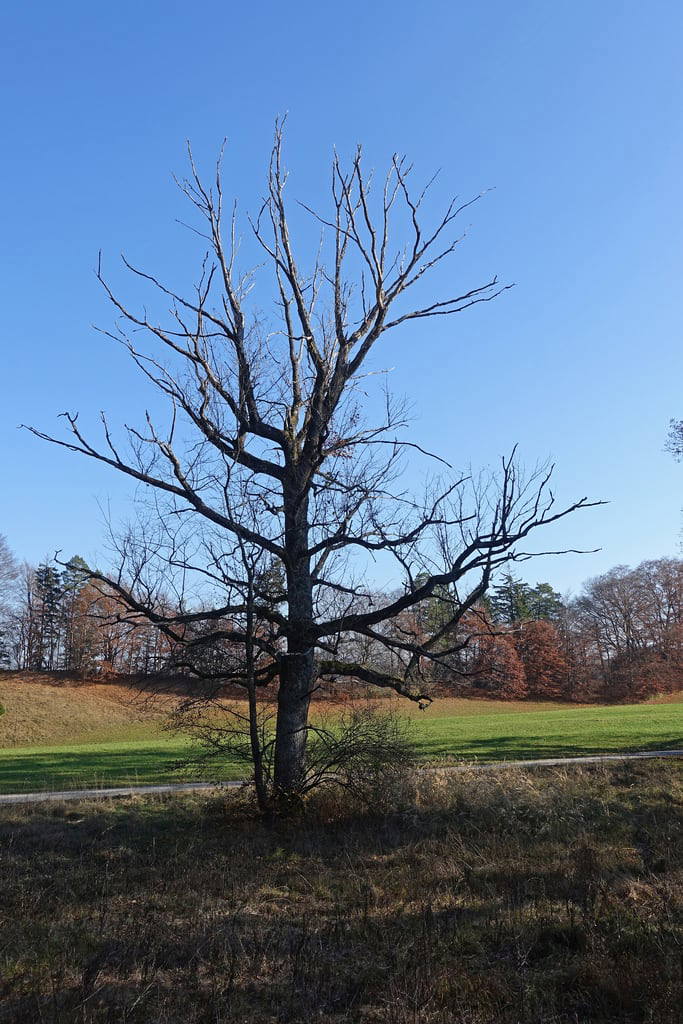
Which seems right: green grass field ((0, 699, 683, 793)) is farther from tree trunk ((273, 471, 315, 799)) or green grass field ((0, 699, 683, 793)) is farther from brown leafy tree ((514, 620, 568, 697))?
brown leafy tree ((514, 620, 568, 697))

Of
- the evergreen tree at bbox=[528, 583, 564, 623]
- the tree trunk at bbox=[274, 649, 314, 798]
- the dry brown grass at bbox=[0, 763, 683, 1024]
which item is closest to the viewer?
the dry brown grass at bbox=[0, 763, 683, 1024]

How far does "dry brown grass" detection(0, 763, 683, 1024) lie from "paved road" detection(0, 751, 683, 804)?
2103 millimetres

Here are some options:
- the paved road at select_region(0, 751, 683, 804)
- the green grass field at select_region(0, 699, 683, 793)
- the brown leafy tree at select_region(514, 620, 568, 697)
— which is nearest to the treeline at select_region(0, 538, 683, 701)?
the brown leafy tree at select_region(514, 620, 568, 697)

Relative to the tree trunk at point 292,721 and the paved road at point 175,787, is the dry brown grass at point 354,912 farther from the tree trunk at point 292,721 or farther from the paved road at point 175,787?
the paved road at point 175,787

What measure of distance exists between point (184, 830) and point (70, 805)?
3778 millimetres

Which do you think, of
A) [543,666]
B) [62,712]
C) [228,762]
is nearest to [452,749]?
[228,762]

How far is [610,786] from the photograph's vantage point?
50.0 ft

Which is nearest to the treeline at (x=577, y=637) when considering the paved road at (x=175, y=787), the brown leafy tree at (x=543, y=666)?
the brown leafy tree at (x=543, y=666)

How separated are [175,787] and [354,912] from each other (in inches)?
422

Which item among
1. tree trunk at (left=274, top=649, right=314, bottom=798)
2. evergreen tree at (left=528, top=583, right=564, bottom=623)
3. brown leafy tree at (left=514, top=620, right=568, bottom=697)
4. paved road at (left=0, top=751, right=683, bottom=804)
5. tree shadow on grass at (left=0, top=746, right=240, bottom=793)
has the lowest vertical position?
paved road at (left=0, top=751, right=683, bottom=804)

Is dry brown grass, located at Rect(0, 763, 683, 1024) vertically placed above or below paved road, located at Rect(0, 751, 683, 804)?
below

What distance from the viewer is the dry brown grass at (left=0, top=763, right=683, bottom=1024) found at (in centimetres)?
503

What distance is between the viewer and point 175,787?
56.7ft

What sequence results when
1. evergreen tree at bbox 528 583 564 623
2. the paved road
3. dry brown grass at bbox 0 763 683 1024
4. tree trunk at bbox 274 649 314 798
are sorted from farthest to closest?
1. evergreen tree at bbox 528 583 564 623
2. the paved road
3. tree trunk at bbox 274 649 314 798
4. dry brown grass at bbox 0 763 683 1024
